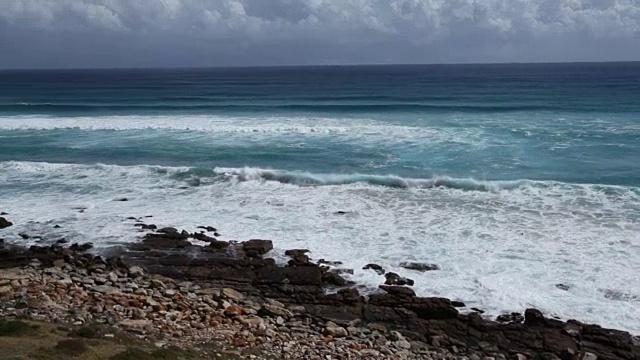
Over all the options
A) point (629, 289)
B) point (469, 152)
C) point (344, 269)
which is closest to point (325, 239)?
point (344, 269)

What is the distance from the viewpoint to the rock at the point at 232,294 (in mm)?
13594

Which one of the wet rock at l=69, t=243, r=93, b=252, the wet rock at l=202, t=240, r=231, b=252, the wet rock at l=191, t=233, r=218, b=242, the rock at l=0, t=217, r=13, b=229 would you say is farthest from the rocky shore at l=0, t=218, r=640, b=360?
the rock at l=0, t=217, r=13, b=229

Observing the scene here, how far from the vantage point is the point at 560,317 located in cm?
1266

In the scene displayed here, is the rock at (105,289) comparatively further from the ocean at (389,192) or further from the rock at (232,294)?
the ocean at (389,192)

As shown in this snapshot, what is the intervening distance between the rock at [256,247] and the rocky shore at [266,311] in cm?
8

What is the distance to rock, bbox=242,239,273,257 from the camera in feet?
53.8

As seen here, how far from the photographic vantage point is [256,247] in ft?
54.5

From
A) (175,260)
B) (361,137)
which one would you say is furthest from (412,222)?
(361,137)

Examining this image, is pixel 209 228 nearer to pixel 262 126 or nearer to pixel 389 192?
pixel 389 192

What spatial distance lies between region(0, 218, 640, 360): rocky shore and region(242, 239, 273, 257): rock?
0.26 ft

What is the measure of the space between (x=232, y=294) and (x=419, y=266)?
480cm

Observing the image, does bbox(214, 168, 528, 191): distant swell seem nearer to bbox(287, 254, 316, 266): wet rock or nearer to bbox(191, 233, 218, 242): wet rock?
bbox(191, 233, 218, 242): wet rock

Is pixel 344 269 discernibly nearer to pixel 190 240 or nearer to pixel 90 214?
pixel 190 240

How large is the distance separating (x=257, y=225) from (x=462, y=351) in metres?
8.97
